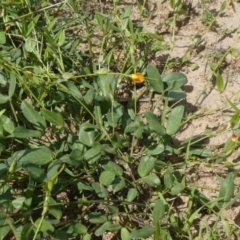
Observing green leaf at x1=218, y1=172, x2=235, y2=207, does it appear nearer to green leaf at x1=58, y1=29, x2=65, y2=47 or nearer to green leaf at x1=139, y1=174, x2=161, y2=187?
green leaf at x1=139, y1=174, x2=161, y2=187

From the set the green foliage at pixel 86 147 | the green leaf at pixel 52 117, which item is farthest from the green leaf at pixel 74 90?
the green leaf at pixel 52 117

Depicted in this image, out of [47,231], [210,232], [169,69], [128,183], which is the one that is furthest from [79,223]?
[169,69]

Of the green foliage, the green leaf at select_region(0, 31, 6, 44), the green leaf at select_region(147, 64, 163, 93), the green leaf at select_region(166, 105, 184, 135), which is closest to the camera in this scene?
the green foliage

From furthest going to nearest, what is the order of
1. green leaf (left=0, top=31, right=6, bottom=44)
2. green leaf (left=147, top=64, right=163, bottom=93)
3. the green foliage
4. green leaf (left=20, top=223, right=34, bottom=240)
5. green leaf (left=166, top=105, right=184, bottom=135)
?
green leaf (left=0, top=31, right=6, bottom=44) → green leaf (left=147, top=64, right=163, bottom=93) → green leaf (left=166, top=105, right=184, bottom=135) → the green foliage → green leaf (left=20, top=223, right=34, bottom=240)

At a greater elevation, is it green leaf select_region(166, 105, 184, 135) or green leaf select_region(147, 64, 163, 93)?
green leaf select_region(147, 64, 163, 93)

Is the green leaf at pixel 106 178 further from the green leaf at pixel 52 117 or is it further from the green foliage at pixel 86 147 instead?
the green leaf at pixel 52 117

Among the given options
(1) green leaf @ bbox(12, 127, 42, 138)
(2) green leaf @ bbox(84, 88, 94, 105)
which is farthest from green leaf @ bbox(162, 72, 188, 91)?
(1) green leaf @ bbox(12, 127, 42, 138)
